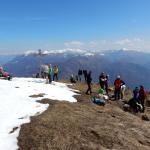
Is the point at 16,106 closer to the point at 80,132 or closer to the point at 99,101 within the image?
the point at 80,132

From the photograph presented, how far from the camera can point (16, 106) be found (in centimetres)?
2662

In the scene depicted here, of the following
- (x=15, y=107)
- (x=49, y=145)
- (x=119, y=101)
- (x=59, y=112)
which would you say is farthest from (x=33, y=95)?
(x=49, y=145)

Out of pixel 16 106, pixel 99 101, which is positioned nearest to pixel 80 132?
pixel 16 106

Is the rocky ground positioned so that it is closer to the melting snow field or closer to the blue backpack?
the melting snow field

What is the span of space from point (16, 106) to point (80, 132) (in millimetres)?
7907

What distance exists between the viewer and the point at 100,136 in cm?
2042

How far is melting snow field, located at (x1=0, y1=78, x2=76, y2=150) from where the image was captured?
20.3m

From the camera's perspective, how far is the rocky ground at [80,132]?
1916cm

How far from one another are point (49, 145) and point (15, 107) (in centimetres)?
835

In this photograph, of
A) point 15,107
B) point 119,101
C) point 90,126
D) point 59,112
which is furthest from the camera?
point 119,101

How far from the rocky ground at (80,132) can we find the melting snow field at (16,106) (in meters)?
0.68

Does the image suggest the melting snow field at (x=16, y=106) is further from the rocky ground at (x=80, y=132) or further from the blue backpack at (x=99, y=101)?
the blue backpack at (x=99, y=101)

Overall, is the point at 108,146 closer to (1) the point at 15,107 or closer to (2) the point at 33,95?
(1) the point at 15,107

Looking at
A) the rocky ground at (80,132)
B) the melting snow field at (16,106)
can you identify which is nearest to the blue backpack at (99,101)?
the melting snow field at (16,106)
